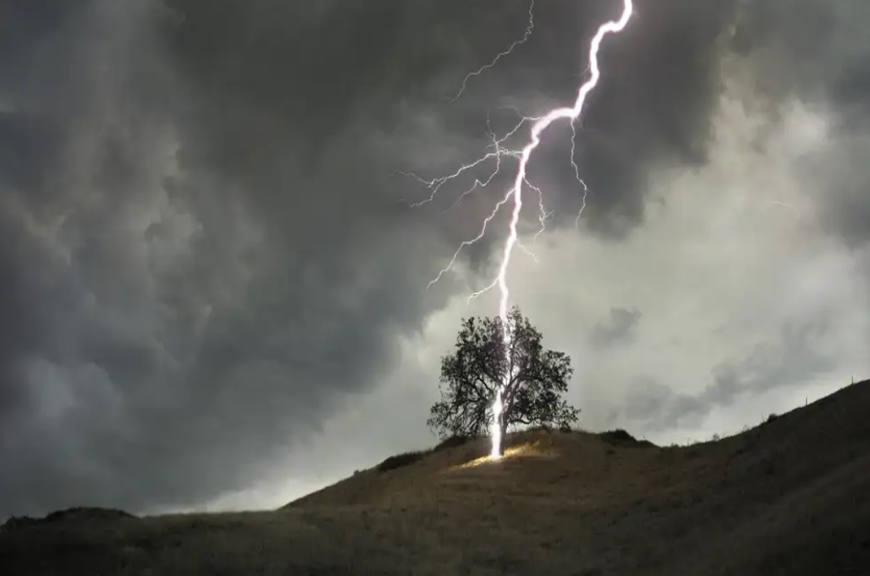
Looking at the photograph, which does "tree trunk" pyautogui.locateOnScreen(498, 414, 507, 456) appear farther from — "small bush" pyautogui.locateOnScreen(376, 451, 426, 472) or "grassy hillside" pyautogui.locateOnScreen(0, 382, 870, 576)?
"grassy hillside" pyautogui.locateOnScreen(0, 382, 870, 576)

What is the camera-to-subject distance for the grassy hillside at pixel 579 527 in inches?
590

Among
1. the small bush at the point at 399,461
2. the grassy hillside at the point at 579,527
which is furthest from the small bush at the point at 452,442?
the grassy hillside at the point at 579,527

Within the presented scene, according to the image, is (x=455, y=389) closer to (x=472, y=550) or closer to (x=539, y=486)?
(x=539, y=486)

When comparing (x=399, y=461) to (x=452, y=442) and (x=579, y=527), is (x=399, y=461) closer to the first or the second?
(x=452, y=442)

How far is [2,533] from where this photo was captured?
686 inches

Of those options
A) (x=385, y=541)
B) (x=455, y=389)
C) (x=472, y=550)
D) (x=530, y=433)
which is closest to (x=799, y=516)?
(x=472, y=550)

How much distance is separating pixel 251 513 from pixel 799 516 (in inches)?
579

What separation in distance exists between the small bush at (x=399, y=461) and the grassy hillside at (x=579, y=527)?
704cm

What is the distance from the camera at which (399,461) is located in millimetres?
35812

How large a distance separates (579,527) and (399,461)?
1575cm

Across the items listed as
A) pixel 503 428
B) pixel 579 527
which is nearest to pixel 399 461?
pixel 503 428

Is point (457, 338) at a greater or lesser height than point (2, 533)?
greater

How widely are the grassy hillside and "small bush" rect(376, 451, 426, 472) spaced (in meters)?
7.04

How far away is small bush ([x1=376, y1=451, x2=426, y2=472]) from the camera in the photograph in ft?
116
